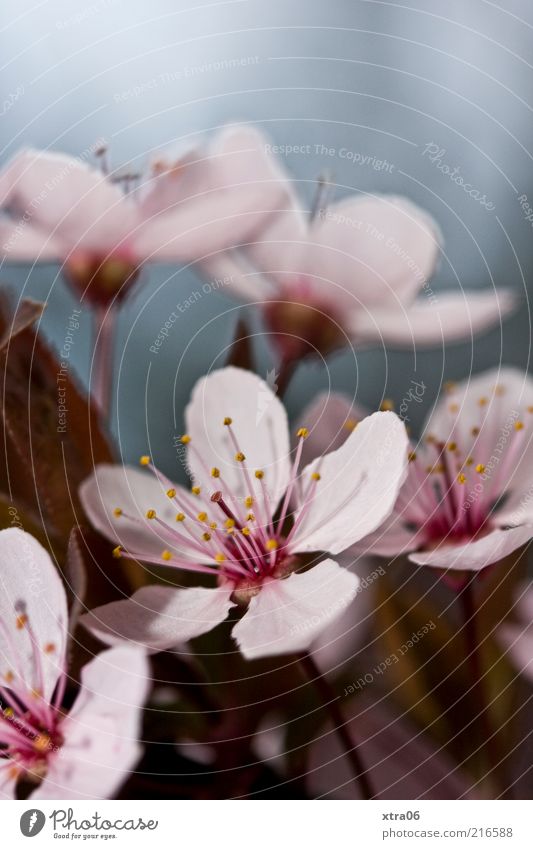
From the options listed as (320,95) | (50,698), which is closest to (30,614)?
(50,698)

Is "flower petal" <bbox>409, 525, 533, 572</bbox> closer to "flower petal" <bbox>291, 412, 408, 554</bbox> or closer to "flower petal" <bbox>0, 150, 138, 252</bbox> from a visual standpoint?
"flower petal" <bbox>291, 412, 408, 554</bbox>

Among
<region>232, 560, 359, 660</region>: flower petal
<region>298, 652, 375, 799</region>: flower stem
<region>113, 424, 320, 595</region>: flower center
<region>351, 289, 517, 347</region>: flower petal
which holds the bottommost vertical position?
<region>298, 652, 375, 799</region>: flower stem

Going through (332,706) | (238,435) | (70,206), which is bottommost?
(332,706)

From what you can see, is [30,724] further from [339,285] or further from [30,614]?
[339,285]

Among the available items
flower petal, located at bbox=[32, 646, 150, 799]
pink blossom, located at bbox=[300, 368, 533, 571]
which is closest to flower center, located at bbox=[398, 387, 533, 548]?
pink blossom, located at bbox=[300, 368, 533, 571]

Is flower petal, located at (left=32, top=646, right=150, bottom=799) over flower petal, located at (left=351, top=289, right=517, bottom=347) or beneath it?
beneath


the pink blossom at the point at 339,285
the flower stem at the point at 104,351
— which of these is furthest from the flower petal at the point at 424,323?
the flower stem at the point at 104,351
